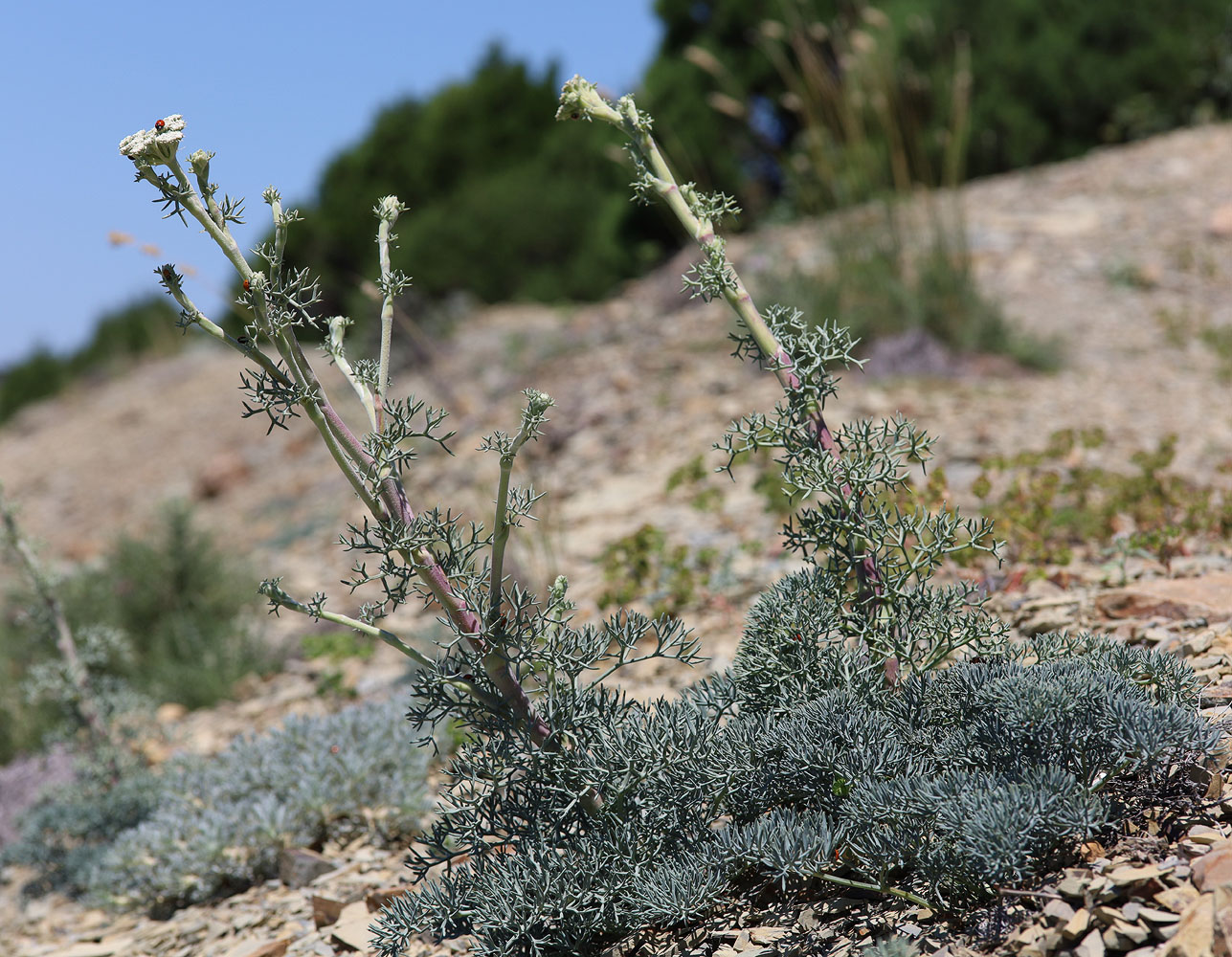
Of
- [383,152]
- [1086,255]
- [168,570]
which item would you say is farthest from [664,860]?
[383,152]

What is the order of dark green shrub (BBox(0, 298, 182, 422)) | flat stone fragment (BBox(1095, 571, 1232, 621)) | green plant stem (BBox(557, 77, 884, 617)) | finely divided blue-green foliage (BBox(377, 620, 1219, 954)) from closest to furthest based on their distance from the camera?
finely divided blue-green foliage (BBox(377, 620, 1219, 954)) < green plant stem (BBox(557, 77, 884, 617)) < flat stone fragment (BBox(1095, 571, 1232, 621)) < dark green shrub (BBox(0, 298, 182, 422))

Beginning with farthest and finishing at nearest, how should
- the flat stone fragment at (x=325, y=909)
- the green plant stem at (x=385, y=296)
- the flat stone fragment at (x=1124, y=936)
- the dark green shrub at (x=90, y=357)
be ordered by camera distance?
1. the dark green shrub at (x=90, y=357)
2. the flat stone fragment at (x=325, y=909)
3. the green plant stem at (x=385, y=296)
4. the flat stone fragment at (x=1124, y=936)

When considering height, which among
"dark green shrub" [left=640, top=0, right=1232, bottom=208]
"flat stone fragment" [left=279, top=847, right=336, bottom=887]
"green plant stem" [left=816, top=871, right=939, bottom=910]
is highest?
"dark green shrub" [left=640, top=0, right=1232, bottom=208]

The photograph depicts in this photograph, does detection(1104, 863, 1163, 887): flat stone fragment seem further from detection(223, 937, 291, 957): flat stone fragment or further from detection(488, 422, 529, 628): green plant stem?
detection(223, 937, 291, 957): flat stone fragment

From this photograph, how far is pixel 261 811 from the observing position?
2.99m

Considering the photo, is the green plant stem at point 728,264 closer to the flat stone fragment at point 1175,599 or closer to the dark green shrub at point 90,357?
the flat stone fragment at point 1175,599

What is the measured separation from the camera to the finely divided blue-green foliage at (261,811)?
9.88 ft

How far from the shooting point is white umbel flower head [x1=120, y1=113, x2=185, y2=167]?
178 cm

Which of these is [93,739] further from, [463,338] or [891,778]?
[463,338]

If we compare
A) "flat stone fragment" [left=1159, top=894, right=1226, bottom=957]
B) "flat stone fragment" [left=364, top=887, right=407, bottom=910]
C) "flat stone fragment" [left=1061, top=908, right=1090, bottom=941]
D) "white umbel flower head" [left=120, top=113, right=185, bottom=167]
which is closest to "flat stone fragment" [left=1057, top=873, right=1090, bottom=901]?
"flat stone fragment" [left=1061, top=908, right=1090, bottom=941]

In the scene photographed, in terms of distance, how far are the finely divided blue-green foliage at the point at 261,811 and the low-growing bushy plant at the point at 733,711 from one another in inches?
41.4

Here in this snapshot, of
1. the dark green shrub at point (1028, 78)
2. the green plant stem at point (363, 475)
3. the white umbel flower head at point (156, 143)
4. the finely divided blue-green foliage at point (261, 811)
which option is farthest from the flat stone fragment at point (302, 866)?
the dark green shrub at point (1028, 78)

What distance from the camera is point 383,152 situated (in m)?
20.7

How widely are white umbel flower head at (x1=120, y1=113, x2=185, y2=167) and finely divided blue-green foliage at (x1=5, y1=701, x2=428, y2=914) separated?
1.83 meters
